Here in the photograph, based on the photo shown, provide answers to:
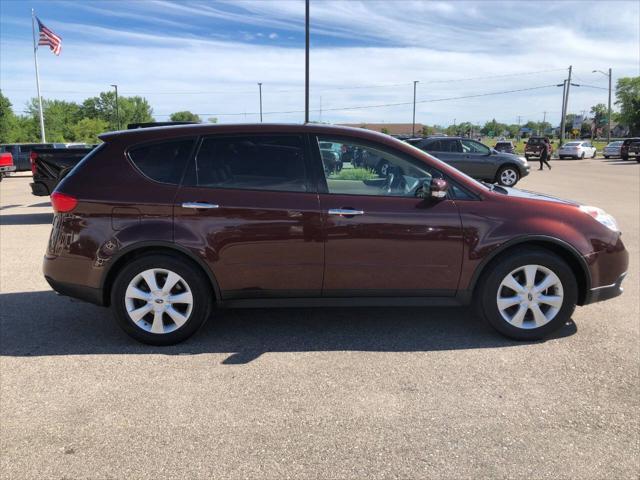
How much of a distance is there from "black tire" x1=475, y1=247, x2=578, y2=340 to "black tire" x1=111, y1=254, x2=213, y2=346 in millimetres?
2170

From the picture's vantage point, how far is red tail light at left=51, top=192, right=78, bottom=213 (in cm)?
398

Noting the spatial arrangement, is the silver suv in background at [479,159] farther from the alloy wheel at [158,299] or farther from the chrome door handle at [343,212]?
the alloy wheel at [158,299]

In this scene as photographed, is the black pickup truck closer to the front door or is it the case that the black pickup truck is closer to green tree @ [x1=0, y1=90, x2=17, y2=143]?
the front door

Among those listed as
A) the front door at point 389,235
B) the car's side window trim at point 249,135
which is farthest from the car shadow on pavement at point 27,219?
the front door at point 389,235

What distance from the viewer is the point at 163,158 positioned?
4059 millimetres

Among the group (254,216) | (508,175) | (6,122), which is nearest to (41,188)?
(254,216)

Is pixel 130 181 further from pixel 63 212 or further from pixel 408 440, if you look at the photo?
pixel 408 440

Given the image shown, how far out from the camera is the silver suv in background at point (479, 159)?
18.0m

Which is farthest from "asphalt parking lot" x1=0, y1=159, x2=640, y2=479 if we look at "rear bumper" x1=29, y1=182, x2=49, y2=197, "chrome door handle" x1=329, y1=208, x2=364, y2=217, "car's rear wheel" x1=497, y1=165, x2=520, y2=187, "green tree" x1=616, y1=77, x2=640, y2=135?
"green tree" x1=616, y1=77, x2=640, y2=135

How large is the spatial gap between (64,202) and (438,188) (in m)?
2.86

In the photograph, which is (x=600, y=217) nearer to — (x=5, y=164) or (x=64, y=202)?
(x=64, y=202)

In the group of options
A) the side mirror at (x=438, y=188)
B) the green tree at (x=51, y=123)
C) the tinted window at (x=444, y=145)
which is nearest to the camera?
the side mirror at (x=438, y=188)

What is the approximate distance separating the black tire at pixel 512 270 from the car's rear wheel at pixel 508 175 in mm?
14968

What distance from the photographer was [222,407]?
314 centimetres
